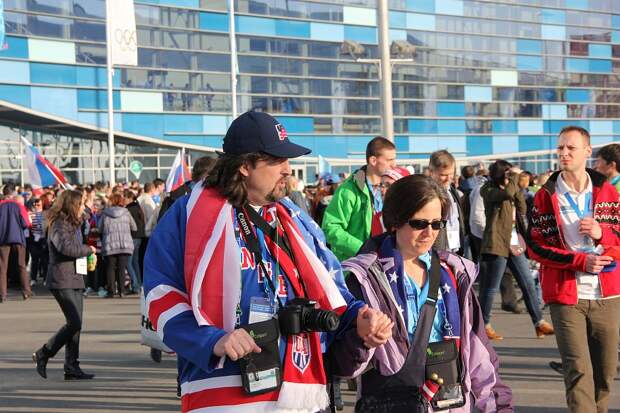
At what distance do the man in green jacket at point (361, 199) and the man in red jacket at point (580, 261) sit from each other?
171cm

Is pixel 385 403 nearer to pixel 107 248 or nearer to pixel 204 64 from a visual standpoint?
pixel 107 248

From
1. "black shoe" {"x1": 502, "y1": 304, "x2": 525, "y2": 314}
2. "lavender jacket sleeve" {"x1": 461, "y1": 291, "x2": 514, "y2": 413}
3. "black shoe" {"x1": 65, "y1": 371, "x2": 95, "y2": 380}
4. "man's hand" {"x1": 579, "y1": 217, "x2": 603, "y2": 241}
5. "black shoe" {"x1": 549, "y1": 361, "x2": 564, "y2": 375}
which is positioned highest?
"man's hand" {"x1": 579, "y1": 217, "x2": 603, "y2": 241}

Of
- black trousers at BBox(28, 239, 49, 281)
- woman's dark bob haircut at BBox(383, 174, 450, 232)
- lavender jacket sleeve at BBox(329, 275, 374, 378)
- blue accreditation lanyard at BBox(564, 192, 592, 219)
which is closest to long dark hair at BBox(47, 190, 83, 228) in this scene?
blue accreditation lanyard at BBox(564, 192, 592, 219)

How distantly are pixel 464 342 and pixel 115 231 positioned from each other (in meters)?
14.3

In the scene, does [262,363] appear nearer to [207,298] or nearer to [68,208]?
[207,298]

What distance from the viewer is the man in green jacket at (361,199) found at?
7918mm

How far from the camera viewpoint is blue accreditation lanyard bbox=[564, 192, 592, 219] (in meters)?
6.41

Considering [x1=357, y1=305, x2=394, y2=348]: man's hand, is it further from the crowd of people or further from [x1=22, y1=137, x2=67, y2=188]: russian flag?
[x1=22, y1=137, x2=67, y2=188]: russian flag

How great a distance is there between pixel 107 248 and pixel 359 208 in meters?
10.6

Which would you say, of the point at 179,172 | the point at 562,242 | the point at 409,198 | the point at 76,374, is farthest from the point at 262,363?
the point at 179,172

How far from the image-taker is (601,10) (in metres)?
69.5

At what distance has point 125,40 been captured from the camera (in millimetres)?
30062

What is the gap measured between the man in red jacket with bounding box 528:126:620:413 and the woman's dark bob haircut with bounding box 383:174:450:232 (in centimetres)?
233

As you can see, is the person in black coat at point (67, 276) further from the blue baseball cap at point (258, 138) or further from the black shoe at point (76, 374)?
the blue baseball cap at point (258, 138)
